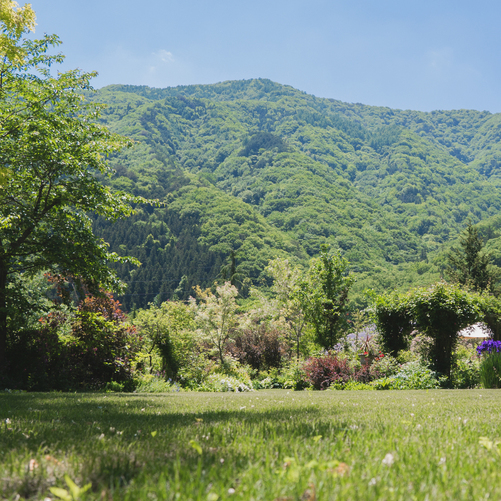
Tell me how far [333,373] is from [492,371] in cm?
481

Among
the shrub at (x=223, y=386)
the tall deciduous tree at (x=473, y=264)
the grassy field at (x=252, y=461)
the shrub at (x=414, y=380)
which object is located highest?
the tall deciduous tree at (x=473, y=264)

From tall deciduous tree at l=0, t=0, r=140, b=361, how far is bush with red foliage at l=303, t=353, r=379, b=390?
23.2ft

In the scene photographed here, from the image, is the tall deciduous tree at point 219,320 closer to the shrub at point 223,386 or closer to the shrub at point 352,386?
the shrub at point 223,386

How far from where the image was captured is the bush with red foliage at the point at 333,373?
12.5m

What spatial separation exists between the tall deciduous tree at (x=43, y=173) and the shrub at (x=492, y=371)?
996 cm

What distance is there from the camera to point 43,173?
1123 centimetres

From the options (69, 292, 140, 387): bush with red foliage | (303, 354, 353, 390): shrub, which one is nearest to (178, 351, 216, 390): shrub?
(69, 292, 140, 387): bush with red foliage

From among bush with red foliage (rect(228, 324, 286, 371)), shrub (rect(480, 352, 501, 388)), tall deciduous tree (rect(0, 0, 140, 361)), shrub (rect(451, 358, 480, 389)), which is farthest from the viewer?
bush with red foliage (rect(228, 324, 286, 371))

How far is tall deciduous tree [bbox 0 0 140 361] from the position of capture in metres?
9.90

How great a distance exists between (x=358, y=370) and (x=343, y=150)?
194 metres

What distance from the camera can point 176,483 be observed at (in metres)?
1.42

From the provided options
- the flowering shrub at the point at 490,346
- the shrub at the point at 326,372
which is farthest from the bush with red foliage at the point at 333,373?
the flowering shrub at the point at 490,346

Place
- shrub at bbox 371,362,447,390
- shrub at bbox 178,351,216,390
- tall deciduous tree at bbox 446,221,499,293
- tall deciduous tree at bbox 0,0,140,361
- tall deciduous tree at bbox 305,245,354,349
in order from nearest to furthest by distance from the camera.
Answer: tall deciduous tree at bbox 0,0,140,361
shrub at bbox 371,362,447,390
shrub at bbox 178,351,216,390
tall deciduous tree at bbox 305,245,354,349
tall deciduous tree at bbox 446,221,499,293

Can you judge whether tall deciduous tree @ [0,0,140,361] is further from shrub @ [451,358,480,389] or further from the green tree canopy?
shrub @ [451,358,480,389]
